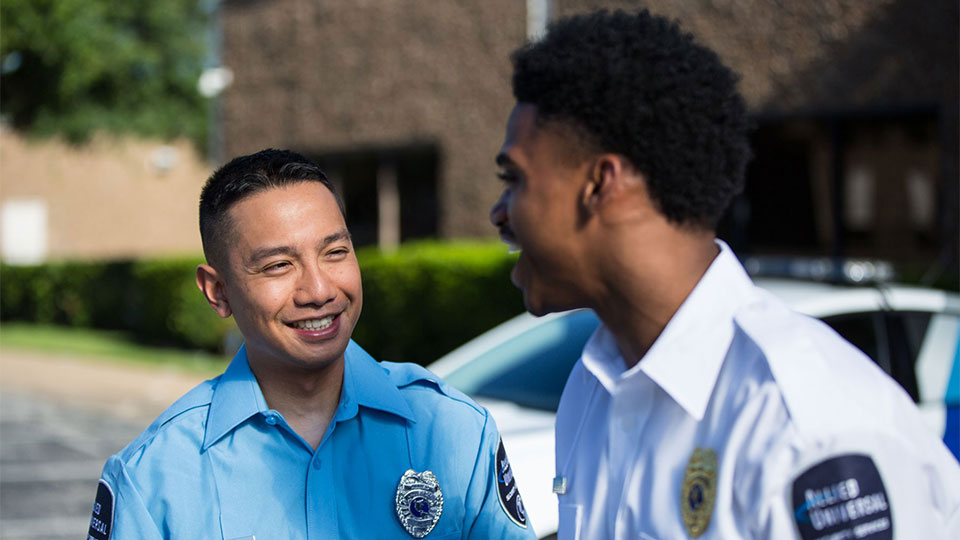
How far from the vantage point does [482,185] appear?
13.2m

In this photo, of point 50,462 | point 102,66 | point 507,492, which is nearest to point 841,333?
point 507,492

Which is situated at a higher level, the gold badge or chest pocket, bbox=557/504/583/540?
the gold badge

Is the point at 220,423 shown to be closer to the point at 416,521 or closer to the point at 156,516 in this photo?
the point at 156,516

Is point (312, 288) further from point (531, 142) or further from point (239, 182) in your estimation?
point (531, 142)

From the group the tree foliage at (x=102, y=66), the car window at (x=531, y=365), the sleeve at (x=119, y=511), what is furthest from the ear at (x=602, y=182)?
the tree foliage at (x=102, y=66)

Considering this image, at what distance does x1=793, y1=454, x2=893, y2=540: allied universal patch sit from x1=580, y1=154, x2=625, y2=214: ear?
0.55 metres

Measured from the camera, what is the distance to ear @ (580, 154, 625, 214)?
1654 millimetres

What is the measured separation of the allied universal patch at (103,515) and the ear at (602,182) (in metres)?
1.05

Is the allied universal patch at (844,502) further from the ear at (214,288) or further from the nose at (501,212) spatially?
the ear at (214,288)

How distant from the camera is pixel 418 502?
1981 millimetres

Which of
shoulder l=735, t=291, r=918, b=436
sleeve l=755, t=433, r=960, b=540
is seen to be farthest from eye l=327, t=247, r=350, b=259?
sleeve l=755, t=433, r=960, b=540

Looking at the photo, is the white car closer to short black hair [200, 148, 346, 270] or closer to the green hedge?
short black hair [200, 148, 346, 270]

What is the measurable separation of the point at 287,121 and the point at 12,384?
546 cm

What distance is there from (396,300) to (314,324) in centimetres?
1012
